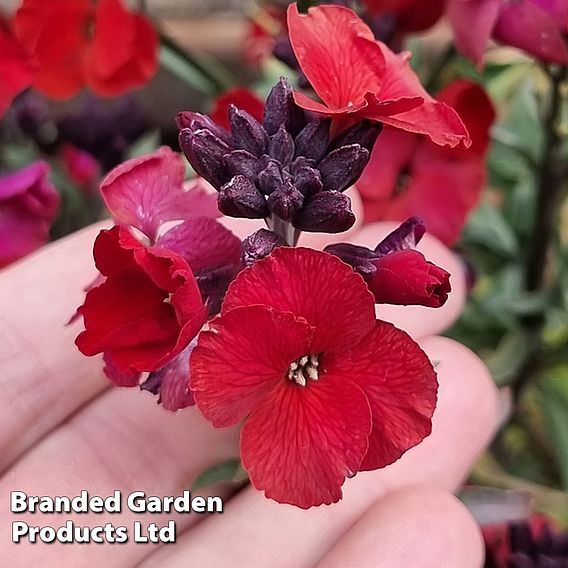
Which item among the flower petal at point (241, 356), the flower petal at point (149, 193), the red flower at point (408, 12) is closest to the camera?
the flower petal at point (241, 356)

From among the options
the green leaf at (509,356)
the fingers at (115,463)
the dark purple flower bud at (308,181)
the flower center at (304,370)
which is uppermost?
the dark purple flower bud at (308,181)

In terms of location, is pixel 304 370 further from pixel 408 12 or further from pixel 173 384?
pixel 408 12

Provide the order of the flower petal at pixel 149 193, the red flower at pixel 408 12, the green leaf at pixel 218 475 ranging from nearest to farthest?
the flower petal at pixel 149 193, the green leaf at pixel 218 475, the red flower at pixel 408 12

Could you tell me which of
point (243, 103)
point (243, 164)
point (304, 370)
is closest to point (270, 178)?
point (243, 164)

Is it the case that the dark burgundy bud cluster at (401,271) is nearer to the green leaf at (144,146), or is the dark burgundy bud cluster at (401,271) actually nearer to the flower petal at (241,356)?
the flower petal at (241,356)

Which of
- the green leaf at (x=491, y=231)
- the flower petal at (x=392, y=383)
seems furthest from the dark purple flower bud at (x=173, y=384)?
the green leaf at (x=491, y=231)

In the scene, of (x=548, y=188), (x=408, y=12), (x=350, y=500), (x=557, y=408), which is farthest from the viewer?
(x=557, y=408)

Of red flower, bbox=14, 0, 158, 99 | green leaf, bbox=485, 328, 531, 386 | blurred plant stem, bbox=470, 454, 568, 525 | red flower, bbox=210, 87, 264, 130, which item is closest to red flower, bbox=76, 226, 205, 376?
red flower, bbox=210, 87, 264, 130
